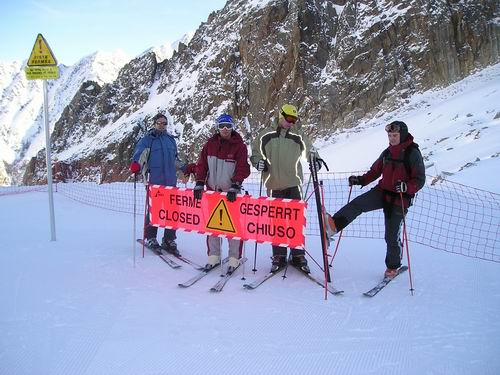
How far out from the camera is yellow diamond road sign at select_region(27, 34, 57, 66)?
6621 millimetres

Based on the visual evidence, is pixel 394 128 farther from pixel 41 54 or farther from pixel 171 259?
pixel 41 54

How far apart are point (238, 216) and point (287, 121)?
4.59 ft

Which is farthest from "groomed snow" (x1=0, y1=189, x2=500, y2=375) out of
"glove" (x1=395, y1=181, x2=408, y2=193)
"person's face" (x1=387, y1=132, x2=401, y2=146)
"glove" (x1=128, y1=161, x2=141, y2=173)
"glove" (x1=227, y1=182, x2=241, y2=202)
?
"person's face" (x1=387, y1=132, x2=401, y2=146)

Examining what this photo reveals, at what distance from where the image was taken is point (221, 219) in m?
5.45

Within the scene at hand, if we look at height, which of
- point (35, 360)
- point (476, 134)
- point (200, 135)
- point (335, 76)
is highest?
A: point (335, 76)

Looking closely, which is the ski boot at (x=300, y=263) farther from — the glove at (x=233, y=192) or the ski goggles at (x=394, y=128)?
the ski goggles at (x=394, y=128)

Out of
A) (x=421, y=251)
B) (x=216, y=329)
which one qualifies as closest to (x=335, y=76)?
(x=421, y=251)

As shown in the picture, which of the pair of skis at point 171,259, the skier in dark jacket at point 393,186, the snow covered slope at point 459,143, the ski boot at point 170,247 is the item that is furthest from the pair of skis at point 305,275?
the snow covered slope at point 459,143

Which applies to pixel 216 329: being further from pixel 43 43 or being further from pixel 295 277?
pixel 43 43

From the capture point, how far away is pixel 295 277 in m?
5.31

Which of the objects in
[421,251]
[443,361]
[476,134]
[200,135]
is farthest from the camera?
[200,135]

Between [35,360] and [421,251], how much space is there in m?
5.34

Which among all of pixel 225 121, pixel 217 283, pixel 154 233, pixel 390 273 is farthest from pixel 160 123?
pixel 390 273

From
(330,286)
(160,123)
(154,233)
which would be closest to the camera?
(330,286)
